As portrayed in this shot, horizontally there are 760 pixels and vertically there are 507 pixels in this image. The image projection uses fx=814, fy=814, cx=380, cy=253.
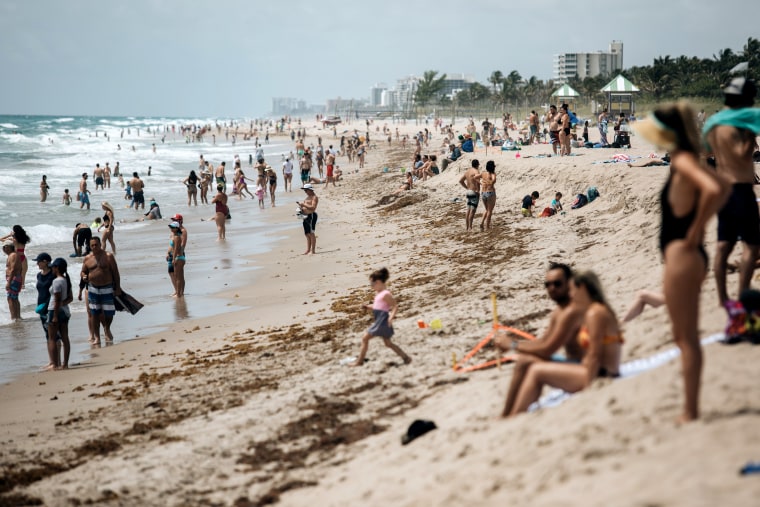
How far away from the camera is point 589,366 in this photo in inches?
208

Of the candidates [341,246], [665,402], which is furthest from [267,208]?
[665,402]

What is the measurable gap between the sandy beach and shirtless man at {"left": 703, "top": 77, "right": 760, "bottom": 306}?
1.72 ft

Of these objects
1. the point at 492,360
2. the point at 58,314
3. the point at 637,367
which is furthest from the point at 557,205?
the point at 637,367

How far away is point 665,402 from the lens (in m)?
4.55

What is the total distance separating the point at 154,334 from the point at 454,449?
7268 mm

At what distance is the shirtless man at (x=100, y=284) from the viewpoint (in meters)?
10.8

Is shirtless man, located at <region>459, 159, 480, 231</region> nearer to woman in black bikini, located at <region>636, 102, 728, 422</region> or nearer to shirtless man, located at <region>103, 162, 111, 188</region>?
woman in black bikini, located at <region>636, 102, 728, 422</region>

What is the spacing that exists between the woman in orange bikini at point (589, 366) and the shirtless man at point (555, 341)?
0.20 ft

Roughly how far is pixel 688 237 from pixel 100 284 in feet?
28.2

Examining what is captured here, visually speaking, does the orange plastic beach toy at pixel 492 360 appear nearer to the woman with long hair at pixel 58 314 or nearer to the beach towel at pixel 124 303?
the woman with long hair at pixel 58 314

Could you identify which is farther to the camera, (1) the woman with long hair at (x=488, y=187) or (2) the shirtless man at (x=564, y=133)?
(2) the shirtless man at (x=564, y=133)

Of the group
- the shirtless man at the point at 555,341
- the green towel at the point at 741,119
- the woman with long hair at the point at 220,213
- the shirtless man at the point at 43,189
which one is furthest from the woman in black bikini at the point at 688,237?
the shirtless man at the point at 43,189

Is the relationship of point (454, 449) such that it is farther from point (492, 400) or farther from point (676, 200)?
point (676, 200)

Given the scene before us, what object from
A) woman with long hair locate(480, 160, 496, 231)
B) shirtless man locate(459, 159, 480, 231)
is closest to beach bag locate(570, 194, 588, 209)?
woman with long hair locate(480, 160, 496, 231)
